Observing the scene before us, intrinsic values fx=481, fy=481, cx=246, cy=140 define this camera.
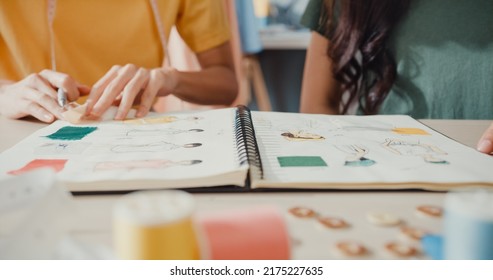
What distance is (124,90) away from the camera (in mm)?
750

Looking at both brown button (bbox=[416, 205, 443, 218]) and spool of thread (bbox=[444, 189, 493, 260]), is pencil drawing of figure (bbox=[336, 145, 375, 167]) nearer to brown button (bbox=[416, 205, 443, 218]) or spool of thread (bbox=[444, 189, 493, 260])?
brown button (bbox=[416, 205, 443, 218])

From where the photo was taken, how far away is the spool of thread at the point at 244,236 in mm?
302

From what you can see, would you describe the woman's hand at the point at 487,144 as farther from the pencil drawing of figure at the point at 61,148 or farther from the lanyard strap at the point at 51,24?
the lanyard strap at the point at 51,24

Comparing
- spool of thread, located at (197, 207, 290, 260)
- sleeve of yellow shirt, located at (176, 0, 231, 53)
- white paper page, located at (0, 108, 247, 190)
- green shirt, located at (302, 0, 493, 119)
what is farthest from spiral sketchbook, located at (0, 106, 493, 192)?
sleeve of yellow shirt, located at (176, 0, 231, 53)

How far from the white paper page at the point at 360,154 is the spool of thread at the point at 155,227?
0.18 metres

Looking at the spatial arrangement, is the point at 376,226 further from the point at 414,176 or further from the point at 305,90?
the point at 305,90

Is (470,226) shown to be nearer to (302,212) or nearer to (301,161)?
(302,212)

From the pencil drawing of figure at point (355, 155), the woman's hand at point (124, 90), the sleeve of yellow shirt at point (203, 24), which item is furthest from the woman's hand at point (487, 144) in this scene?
the sleeve of yellow shirt at point (203, 24)

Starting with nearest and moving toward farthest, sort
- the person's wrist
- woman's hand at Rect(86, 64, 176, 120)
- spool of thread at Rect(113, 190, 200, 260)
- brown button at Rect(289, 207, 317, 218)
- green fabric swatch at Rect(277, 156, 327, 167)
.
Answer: spool of thread at Rect(113, 190, 200, 260), brown button at Rect(289, 207, 317, 218), green fabric swatch at Rect(277, 156, 327, 167), woman's hand at Rect(86, 64, 176, 120), the person's wrist

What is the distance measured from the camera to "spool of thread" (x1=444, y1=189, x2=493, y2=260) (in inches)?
10.6

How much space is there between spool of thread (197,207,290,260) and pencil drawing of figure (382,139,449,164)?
276 millimetres

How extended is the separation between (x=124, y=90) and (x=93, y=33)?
33 cm

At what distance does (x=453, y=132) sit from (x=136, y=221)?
0.58 metres

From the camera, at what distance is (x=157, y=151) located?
0.55 metres
